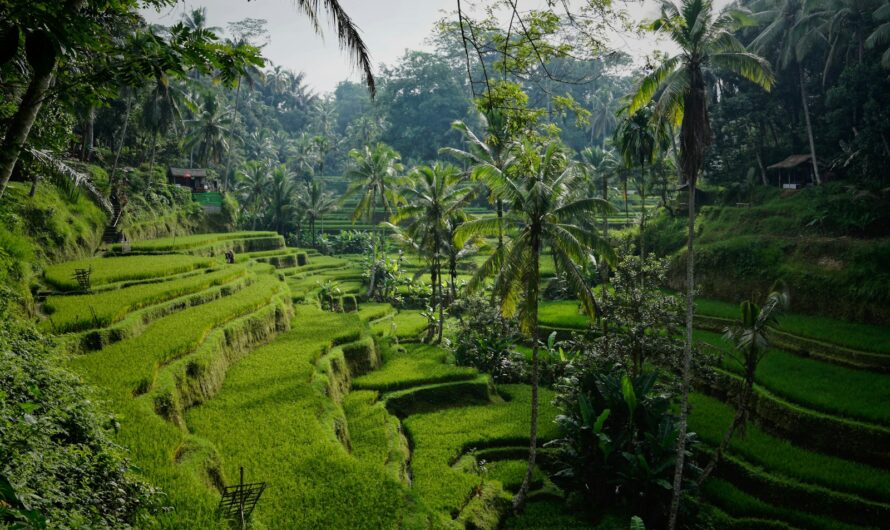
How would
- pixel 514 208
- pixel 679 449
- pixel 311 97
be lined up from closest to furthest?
1. pixel 679 449
2. pixel 514 208
3. pixel 311 97

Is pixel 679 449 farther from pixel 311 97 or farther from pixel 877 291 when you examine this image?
pixel 311 97

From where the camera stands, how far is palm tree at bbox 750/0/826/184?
93.0ft

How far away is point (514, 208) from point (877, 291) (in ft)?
49.6

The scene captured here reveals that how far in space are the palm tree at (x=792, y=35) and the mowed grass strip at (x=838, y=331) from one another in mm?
12399

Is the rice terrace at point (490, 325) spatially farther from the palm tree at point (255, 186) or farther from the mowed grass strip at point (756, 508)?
the palm tree at point (255, 186)

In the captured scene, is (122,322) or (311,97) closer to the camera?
(122,322)

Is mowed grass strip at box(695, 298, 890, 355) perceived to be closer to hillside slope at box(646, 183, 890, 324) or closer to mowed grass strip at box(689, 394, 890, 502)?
hillside slope at box(646, 183, 890, 324)

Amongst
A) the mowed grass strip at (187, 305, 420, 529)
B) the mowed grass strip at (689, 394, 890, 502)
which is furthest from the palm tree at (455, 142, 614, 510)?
the mowed grass strip at (689, 394, 890, 502)

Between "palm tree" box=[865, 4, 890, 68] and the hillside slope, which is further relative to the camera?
"palm tree" box=[865, 4, 890, 68]

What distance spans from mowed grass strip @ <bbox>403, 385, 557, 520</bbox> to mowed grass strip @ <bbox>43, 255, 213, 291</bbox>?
10.5m

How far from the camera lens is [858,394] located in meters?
14.1

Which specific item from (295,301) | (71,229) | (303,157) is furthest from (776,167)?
(303,157)

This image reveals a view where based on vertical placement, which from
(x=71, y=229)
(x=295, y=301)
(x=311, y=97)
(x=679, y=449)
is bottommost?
(x=679, y=449)

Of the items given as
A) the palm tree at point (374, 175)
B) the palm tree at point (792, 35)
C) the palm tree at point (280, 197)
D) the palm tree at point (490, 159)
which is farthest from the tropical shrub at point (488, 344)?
the palm tree at point (280, 197)
